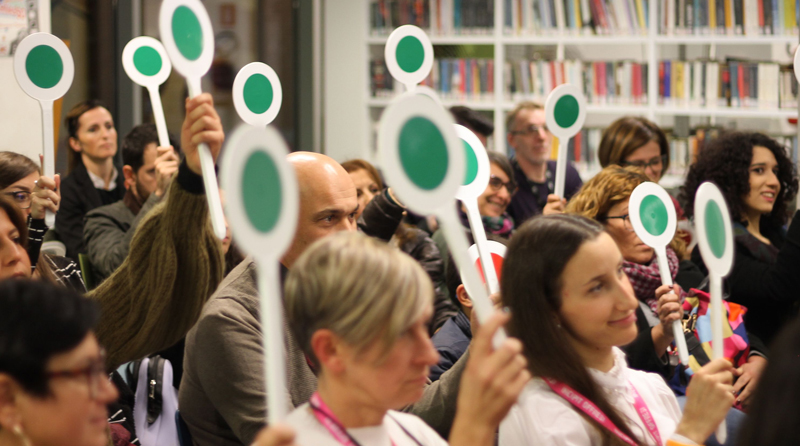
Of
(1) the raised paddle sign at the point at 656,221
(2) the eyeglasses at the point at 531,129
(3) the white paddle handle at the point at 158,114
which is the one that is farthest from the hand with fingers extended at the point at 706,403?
(2) the eyeglasses at the point at 531,129

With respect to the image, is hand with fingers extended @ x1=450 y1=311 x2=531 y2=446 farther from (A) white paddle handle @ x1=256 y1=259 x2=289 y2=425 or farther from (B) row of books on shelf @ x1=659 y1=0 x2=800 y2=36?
(B) row of books on shelf @ x1=659 y1=0 x2=800 y2=36

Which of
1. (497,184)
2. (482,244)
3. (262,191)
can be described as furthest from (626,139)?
(262,191)

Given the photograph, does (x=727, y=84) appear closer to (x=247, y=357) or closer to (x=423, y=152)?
(x=247, y=357)

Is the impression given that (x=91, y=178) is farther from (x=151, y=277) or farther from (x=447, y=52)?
(x=447, y=52)

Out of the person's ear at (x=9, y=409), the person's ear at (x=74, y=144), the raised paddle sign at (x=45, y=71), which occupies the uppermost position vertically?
the raised paddle sign at (x=45, y=71)

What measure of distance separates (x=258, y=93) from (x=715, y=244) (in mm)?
1079

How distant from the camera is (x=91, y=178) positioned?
3.78 metres

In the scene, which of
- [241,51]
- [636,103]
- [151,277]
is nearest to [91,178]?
[151,277]

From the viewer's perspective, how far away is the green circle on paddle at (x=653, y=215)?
5.91 ft

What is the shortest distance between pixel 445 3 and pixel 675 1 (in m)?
1.55

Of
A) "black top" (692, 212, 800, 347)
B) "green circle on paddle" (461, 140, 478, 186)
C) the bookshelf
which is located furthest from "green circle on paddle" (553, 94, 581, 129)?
the bookshelf

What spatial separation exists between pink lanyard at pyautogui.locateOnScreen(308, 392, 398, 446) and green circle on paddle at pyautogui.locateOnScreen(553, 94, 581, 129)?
1466 mm

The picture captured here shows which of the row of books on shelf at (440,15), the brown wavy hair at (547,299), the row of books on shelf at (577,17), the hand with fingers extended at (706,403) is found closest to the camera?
the hand with fingers extended at (706,403)

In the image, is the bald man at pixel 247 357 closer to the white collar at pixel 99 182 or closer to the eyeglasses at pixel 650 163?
the eyeglasses at pixel 650 163
